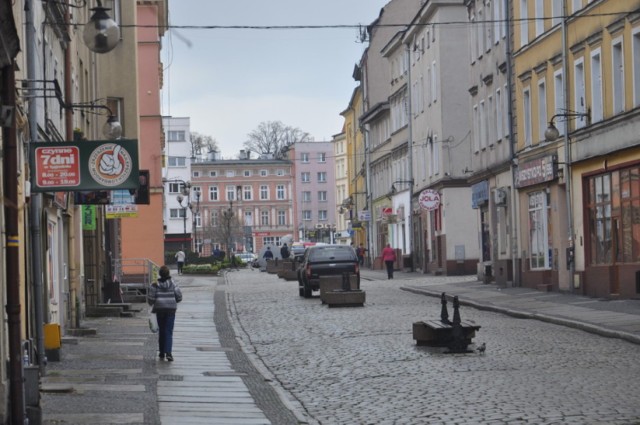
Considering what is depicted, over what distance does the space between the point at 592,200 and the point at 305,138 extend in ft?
422

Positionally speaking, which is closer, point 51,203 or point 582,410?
point 582,410

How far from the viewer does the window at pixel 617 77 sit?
105ft

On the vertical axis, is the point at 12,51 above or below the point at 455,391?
above

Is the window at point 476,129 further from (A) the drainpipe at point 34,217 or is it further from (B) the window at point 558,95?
(A) the drainpipe at point 34,217

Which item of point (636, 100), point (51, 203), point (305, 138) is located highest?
point (305, 138)

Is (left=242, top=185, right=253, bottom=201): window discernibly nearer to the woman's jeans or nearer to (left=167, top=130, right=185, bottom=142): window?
(left=167, top=130, right=185, bottom=142): window

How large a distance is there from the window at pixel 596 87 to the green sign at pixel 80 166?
61.3ft

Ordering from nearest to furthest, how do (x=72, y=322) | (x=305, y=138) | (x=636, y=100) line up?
(x=72, y=322)
(x=636, y=100)
(x=305, y=138)

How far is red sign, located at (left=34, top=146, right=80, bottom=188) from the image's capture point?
16.6 metres

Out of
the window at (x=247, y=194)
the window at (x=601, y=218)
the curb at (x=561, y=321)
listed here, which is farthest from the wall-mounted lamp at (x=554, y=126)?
the window at (x=247, y=194)

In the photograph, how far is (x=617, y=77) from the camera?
105ft

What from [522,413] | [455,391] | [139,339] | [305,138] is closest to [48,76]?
[139,339]

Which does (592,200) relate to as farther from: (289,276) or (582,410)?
(289,276)

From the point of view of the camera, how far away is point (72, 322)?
27359 mm
